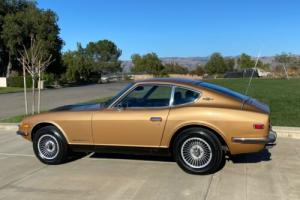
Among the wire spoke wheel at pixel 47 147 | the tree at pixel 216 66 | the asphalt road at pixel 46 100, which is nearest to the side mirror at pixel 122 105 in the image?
the wire spoke wheel at pixel 47 147

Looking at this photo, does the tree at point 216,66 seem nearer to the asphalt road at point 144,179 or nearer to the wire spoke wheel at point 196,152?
the asphalt road at point 144,179

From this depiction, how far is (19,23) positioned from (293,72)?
4353 cm

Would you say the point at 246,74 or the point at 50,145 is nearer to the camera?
the point at 50,145

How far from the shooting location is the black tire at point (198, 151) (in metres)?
6.58

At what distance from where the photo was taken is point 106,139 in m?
7.12

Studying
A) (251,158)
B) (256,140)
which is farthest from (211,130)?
(251,158)

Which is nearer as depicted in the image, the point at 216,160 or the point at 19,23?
the point at 216,160

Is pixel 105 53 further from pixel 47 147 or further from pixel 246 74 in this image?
pixel 47 147

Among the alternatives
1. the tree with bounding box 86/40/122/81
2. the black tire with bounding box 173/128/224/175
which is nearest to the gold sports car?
the black tire with bounding box 173/128/224/175

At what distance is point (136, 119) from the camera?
271 inches

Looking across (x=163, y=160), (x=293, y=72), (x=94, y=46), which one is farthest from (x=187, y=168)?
(x=94, y=46)

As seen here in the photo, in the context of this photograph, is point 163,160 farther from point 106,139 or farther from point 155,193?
point 155,193

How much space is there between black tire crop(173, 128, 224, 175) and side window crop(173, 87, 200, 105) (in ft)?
1.52

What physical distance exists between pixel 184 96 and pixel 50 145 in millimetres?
2390
